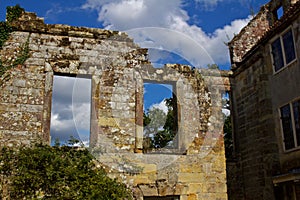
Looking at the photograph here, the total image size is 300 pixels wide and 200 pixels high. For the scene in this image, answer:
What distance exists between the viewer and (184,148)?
875 centimetres

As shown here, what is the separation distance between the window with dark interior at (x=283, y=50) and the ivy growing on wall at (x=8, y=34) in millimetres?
7513

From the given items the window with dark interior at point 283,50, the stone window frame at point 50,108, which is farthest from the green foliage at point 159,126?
the stone window frame at point 50,108

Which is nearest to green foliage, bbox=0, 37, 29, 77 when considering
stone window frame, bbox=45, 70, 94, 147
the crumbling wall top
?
the crumbling wall top

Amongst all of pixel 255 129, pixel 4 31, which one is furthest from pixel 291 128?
pixel 4 31

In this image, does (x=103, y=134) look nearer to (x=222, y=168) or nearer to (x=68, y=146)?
(x=68, y=146)

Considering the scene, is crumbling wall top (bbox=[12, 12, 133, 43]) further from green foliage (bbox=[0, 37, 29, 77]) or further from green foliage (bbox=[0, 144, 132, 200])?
green foliage (bbox=[0, 144, 132, 200])

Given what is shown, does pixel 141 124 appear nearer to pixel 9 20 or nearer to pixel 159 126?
pixel 9 20

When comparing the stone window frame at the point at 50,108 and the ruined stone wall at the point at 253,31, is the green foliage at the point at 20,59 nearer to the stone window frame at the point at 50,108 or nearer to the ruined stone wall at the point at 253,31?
the stone window frame at the point at 50,108

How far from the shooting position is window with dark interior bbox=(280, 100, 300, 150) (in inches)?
396

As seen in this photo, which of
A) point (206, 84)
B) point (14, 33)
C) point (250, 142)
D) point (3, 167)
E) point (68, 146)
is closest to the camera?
point (3, 167)

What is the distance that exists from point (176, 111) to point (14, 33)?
14.7 feet

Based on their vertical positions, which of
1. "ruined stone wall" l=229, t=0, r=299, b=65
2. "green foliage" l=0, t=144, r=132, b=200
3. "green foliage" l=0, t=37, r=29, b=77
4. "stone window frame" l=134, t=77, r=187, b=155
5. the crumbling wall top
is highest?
"ruined stone wall" l=229, t=0, r=299, b=65

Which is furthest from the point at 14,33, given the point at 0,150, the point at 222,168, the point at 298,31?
the point at 298,31

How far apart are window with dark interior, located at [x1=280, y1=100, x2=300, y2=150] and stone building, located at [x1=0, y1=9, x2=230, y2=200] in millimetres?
2507
